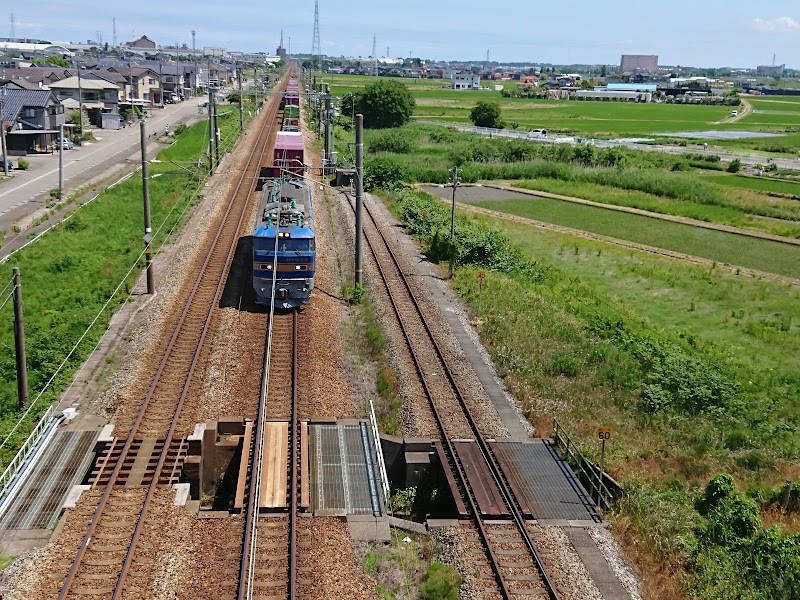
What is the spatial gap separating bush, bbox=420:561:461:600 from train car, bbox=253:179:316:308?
40.9 ft

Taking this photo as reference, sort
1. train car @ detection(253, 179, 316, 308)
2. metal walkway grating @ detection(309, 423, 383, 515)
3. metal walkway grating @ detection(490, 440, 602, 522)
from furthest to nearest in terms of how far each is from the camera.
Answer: train car @ detection(253, 179, 316, 308), metal walkway grating @ detection(490, 440, 602, 522), metal walkway grating @ detection(309, 423, 383, 515)

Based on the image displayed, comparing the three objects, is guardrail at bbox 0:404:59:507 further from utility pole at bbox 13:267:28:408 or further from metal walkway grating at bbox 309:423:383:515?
metal walkway grating at bbox 309:423:383:515

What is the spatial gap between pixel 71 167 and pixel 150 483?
4982 cm

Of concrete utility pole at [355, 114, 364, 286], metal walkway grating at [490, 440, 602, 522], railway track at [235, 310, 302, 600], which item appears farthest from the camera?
concrete utility pole at [355, 114, 364, 286]

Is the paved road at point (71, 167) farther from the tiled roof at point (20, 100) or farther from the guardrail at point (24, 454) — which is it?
the guardrail at point (24, 454)

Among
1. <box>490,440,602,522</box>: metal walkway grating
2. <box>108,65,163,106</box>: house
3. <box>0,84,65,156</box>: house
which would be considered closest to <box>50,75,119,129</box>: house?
<box>108,65,163,106</box>: house

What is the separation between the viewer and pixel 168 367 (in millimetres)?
22297

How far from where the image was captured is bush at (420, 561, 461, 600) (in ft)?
44.1

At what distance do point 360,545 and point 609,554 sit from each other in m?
4.79

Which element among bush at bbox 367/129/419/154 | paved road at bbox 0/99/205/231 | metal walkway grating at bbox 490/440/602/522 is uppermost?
bush at bbox 367/129/419/154

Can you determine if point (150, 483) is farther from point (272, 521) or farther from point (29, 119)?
point (29, 119)

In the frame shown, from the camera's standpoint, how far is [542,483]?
17656 mm

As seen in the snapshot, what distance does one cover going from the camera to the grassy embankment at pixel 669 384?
49.6 ft

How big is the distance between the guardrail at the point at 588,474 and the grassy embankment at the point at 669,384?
447 millimetres
